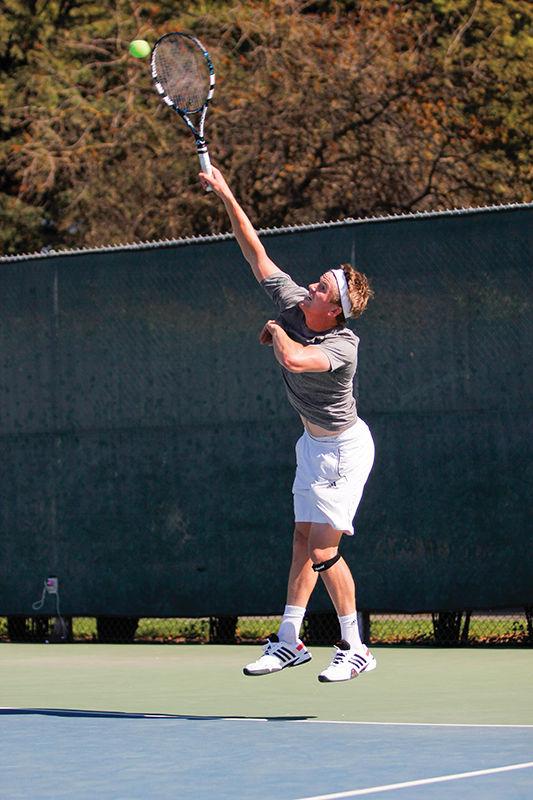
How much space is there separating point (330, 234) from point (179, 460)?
5.04 ft

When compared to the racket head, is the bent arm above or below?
below

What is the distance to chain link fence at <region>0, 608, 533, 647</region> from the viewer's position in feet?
28.4

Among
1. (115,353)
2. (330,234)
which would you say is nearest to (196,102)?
(330,234)

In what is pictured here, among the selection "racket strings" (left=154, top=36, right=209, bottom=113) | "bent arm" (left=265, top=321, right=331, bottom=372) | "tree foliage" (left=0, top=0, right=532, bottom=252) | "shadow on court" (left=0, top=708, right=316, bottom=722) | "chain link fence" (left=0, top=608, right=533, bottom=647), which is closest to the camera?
"bent arm" (left=265, top=321, right=331, bottom=372)

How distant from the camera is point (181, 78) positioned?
7707 millimetres

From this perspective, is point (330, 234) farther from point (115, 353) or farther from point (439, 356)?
point (115, 353)

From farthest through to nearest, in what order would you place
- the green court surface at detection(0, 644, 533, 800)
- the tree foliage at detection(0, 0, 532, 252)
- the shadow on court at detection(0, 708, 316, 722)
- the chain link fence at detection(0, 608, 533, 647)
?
the tree foliage at detection(0, 0, 532, 252) → the chain link fence at detection(0, 608, 533, 647) → the shadow on court at detection(0, 708, 316, 722) → the green court surface at detection(0, 644, 533, 800)

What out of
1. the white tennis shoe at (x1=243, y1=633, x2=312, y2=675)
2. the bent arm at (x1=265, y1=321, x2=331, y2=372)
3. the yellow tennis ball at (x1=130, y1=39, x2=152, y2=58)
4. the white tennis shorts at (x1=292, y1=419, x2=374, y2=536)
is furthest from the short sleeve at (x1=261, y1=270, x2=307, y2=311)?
the yellow tennis ball at (x1=130, y1=39, x2=152, y2=58)

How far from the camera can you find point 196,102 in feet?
24.4

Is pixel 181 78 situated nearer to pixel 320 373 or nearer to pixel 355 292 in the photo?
pixel 355 292

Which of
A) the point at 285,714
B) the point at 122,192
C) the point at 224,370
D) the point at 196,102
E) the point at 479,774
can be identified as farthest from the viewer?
the point at 122,192

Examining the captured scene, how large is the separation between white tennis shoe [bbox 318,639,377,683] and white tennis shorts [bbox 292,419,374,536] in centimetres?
46

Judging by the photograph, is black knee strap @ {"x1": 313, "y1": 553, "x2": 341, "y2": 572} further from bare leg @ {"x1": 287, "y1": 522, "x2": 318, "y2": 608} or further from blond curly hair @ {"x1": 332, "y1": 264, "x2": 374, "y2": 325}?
blond curly hair @ {"x1": 332, "y1": 264, "x2": 374, "y2": 325}

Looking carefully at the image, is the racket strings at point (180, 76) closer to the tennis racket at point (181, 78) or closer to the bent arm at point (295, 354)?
the tennis racket at point (181, 78)
